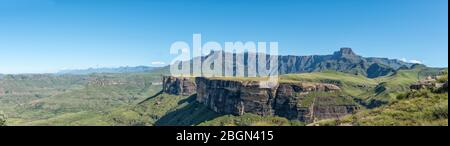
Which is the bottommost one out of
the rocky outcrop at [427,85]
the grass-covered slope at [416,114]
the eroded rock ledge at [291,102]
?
the eroded rock ledge at [291,102]

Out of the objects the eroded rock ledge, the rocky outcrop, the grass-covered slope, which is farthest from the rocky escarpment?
the grass-covered slope

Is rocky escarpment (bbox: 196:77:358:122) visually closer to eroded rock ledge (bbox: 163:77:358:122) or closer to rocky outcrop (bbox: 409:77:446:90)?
eroded rock ledge (bbox: 163:77:358:122)

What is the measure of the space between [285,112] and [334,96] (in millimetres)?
23580

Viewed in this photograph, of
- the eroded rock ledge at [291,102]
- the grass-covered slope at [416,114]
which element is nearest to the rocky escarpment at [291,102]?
the eroded rock ledge at [291,102]

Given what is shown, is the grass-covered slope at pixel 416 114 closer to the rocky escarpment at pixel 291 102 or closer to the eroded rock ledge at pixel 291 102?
the eroded rock ledge at pixel 291 102

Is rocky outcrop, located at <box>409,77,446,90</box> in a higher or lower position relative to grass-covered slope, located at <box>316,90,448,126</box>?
higher

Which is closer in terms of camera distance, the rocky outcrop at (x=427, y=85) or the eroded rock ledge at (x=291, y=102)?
the rocky outcrop at (x=427, y=85)

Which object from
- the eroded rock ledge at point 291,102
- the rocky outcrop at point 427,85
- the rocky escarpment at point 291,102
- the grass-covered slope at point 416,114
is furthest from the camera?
the rocky escarpment at point 291,102

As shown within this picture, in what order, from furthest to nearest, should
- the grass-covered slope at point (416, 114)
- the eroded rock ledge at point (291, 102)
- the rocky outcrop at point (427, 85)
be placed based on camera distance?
the eroded rock ledge at point (291, 102) → the rocky outcrop at point (427, 85) → the grass-covered slope at point (416, 114)
